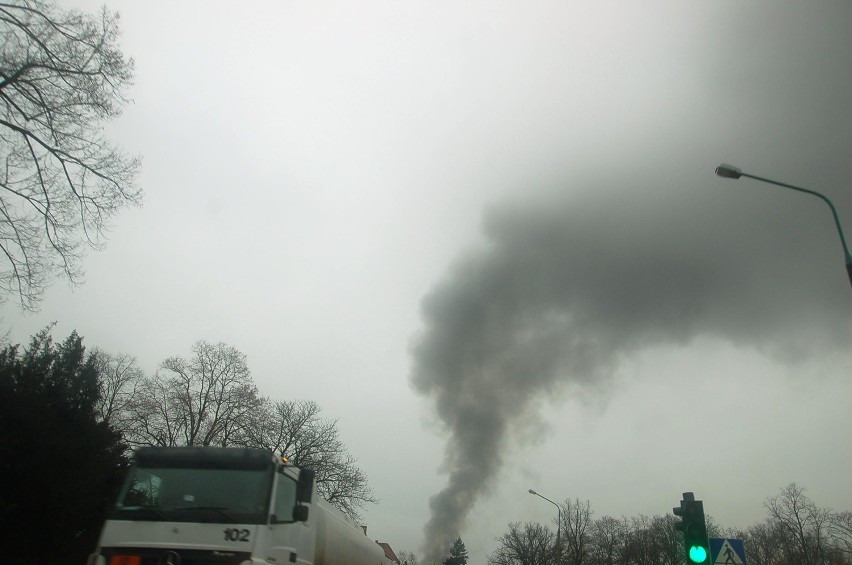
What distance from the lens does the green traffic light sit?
34.9 feet

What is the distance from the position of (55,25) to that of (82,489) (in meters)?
16.0

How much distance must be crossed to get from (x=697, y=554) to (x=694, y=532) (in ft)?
1.17

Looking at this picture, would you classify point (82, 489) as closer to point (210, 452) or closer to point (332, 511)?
point (332, 511)

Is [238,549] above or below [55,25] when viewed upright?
below

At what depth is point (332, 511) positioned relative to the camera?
11.1 metres

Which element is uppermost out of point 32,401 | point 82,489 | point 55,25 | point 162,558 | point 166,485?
point 55,25

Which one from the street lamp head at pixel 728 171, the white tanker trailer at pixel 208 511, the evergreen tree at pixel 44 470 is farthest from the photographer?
the evergreen tree at pixel 44 470

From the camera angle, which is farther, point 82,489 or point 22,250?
point 82,489

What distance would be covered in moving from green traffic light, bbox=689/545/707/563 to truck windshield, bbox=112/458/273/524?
7.54m

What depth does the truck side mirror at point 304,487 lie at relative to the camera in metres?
8.27

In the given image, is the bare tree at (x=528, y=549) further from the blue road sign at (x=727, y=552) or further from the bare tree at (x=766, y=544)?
the blue road sign at (x=727, y=552)

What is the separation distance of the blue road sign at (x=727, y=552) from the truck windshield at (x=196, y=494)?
28.1 feet

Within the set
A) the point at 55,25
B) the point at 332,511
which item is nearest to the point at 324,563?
the point at 332,511

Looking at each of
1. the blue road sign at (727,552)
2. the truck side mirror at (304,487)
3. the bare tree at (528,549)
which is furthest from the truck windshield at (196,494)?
the bare tree at (528,549)
